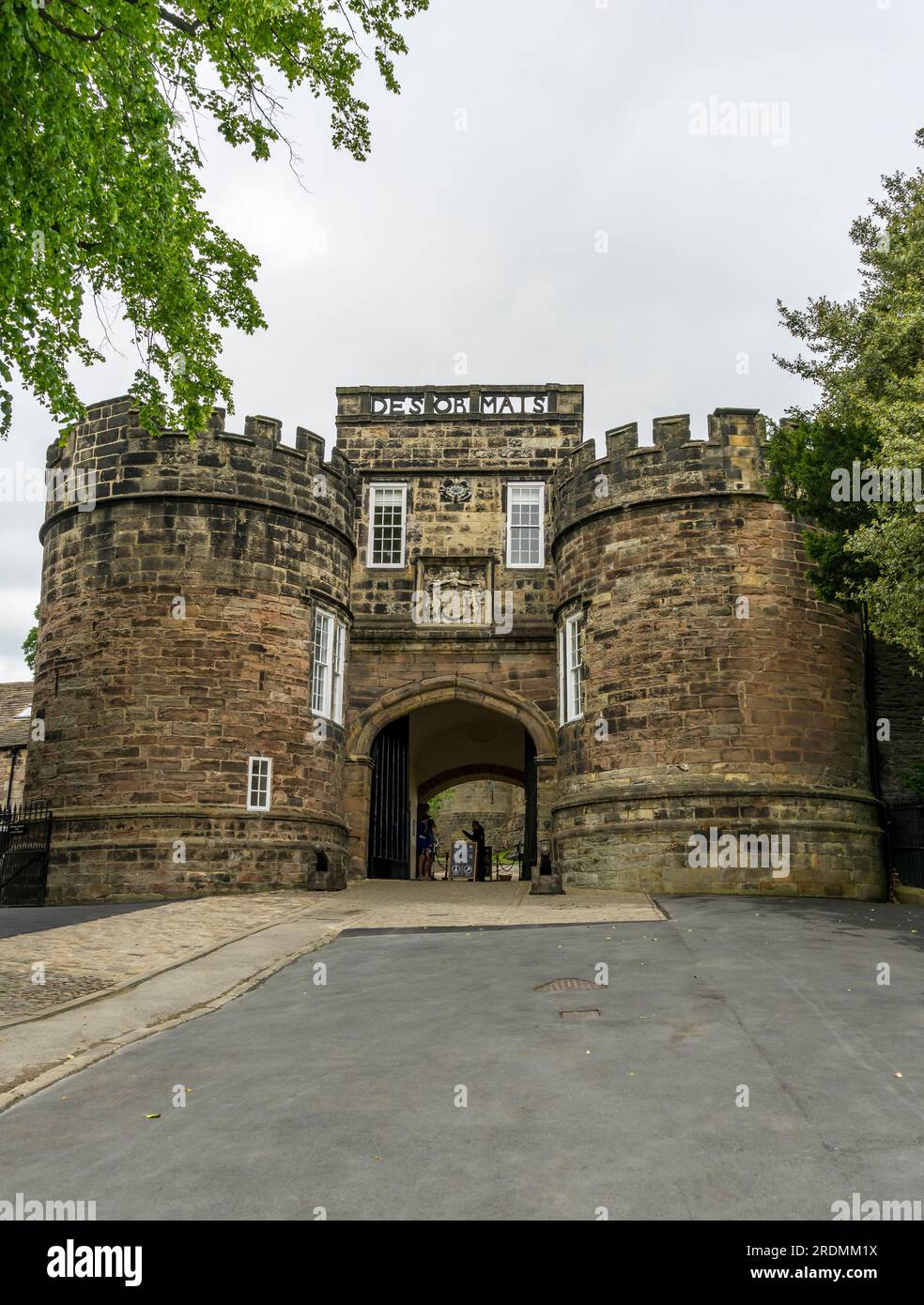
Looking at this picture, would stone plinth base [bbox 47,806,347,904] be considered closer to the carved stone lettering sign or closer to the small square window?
the small square window

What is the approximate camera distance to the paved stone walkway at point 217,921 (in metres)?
10.2

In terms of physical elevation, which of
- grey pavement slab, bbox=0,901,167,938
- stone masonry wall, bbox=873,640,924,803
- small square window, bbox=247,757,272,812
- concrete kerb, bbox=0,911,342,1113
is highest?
stone masonry wall, bbox=873,640,924,803

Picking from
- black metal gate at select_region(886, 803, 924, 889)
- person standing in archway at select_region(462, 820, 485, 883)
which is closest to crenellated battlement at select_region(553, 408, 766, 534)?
black metal gate at select_region(886, 803, 924, 889)

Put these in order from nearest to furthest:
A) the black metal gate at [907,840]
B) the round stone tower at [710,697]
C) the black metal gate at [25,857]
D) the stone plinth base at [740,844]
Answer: the stone plinth base at [740,844] → the round stone tower at [710,697] → the black metal gate at [907,840] → the black metal gate at [25,857]

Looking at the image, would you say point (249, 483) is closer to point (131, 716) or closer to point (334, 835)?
point (131, 716)

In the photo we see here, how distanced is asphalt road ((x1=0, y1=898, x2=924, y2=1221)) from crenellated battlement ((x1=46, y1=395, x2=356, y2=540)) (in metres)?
11.5

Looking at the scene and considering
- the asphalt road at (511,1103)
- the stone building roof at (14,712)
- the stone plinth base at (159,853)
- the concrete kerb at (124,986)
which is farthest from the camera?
the stone building roof at (14,712)

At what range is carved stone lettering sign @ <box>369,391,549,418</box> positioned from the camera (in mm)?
24297

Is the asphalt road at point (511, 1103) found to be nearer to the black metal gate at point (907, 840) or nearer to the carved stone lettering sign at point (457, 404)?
the black metal gate at point (907, 840)

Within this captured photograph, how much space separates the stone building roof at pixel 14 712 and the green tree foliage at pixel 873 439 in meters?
23.9

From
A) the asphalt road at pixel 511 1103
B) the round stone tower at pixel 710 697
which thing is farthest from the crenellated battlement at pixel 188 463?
the asphalt road at pixel 511 1103

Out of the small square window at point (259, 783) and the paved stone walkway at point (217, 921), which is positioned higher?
the small square window at point (259, 783)

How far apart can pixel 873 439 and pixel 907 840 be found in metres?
6.82

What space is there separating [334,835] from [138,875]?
3.78 metres
